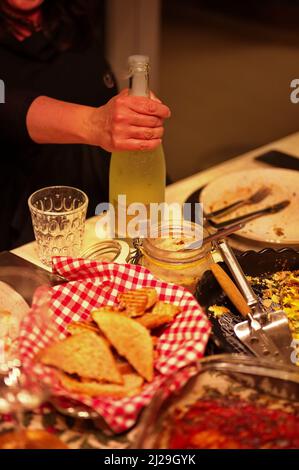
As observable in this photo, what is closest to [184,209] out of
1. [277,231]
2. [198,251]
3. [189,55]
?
[277,231]

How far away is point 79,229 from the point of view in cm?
136

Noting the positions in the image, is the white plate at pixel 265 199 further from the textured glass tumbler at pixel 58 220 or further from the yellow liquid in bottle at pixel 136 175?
the textured glass tumbler at pixel 58 220

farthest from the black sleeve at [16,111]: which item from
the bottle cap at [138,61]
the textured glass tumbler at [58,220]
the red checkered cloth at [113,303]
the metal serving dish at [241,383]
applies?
the metal serving dish at [241,383]

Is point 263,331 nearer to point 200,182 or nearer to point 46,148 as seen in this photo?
point 200,182

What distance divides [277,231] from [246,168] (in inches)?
16.0

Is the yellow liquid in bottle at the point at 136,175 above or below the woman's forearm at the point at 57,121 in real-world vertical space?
below

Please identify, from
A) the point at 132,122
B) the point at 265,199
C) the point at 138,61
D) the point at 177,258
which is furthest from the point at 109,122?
the point at 265,199

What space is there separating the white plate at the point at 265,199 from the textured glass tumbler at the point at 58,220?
0.34 meters

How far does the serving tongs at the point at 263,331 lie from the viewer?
3.31ft

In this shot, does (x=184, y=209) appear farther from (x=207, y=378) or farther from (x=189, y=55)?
(x=189, y=55)

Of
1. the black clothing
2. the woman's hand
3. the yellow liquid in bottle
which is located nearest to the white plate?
the yellow liquid in bottle

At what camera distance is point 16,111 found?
63.0 inches

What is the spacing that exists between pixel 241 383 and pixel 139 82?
0.65 meters

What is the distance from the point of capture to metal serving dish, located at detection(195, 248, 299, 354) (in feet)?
3.40
